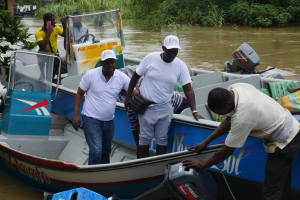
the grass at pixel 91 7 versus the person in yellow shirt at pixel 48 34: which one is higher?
the grass at pixel 91 7

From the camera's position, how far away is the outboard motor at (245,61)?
24.2ft

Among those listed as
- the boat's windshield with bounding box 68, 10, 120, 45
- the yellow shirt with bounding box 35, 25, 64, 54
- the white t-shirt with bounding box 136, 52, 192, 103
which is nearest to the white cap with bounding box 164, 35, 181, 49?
the white t-shirt with bounding box 136, 52, 192, 103

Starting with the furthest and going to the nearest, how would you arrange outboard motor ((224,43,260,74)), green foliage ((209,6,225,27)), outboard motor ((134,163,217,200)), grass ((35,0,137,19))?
1. grass ((35,0,137,19))
2. green foliage ((209,6,225,27))
3. outboard motor ((224,43,260,74))
4. outboard motor ((134,163,217,200))

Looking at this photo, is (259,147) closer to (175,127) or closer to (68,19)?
(175,127)

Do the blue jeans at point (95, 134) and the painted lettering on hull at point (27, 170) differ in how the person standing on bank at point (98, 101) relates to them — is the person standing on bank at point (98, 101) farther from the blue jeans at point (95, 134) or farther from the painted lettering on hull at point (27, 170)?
the painted lettering on hull at point (27, 170)

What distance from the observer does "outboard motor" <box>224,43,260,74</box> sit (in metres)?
7.36

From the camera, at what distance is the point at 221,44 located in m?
17.8

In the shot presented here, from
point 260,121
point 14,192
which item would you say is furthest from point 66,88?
point 260,121

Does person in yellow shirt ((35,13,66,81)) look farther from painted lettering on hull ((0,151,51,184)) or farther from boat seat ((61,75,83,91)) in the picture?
painted lettering on hull ((0,151,51,184))

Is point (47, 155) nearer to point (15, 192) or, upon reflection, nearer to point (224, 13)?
point (15, 192)

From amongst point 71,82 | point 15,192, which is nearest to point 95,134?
point 15,192

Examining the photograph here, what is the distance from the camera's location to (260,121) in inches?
127

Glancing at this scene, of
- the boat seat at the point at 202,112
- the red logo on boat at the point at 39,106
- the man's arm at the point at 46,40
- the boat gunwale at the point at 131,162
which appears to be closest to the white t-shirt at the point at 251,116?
the boat gunwale at the point at 131,162

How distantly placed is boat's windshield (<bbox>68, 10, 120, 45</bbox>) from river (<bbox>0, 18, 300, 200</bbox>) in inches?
207
